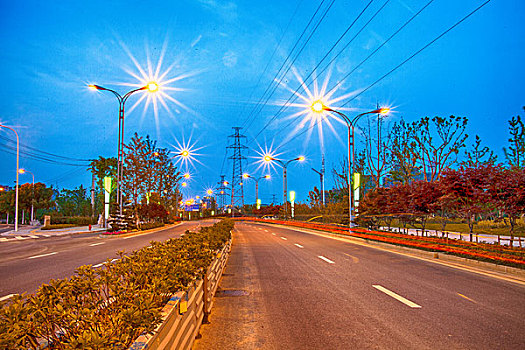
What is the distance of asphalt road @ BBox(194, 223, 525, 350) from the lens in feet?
17.7

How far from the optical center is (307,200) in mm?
64375

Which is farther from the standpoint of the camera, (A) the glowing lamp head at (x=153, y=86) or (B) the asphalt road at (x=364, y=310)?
(A) the glowing lamp head at (x=153, y=86)

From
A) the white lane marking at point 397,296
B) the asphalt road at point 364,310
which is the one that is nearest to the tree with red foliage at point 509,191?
the asphalt road at point 364,310

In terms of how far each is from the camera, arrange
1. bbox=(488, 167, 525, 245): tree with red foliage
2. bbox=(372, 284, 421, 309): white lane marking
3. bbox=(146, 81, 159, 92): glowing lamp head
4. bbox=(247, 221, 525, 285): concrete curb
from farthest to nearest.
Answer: bbox=(146, 81, 159, 92): glowing lamp head < bbox=(488, 167, 525, 245): tree with red foliage < bbox=(247, 221, 525, 285): concrete curb < bbox=(372, 284, 421, 309): white lane marking

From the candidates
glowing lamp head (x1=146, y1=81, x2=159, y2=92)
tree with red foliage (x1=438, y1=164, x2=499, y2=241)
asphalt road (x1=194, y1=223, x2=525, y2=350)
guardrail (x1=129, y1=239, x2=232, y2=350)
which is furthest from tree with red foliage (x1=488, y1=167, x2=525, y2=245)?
glowing lamp head (x1=146, y1=81, x2=159, y2=92)

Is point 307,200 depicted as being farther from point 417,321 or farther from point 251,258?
point 417,321

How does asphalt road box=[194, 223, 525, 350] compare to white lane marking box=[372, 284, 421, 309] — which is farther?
white lane marking box=[372, 284, 421, 309]

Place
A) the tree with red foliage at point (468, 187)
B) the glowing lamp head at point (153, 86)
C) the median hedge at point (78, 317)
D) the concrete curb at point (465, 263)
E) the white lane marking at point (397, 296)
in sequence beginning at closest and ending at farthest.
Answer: the median hedge at point (78, 317) < the white lane marking at point (397, 296) < the concrete curb at point (465, 263) < the tree with red foliage at point (468, 187) < the glowing lamp head at point (153, 86)

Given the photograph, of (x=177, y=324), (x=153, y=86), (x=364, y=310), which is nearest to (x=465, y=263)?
(x=364, y=310)

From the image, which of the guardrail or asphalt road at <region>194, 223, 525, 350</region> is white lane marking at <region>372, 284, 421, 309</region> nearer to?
asphalt road at <region>194, 223, 525, 350</region>

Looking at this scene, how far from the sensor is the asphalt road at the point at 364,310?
5.40 meters

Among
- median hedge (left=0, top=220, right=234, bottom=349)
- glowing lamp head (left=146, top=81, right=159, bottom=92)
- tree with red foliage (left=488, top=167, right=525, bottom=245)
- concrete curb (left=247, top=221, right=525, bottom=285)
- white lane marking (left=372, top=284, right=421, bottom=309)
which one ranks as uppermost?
glowing lamp head (left=146, top=81, right=159, bottom=92)

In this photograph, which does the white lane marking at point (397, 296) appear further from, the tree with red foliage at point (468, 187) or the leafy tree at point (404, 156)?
the leafy tree at point (404, 156)

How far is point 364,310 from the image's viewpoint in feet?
23.0
